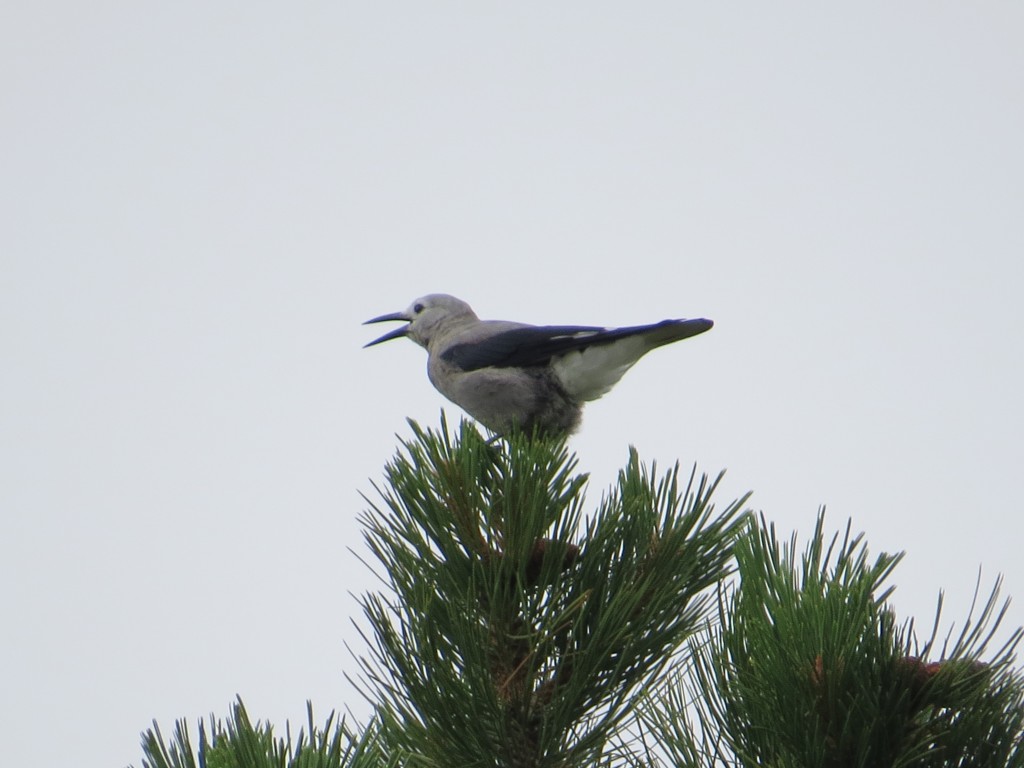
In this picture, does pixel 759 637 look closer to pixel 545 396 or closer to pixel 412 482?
pixel 412 482

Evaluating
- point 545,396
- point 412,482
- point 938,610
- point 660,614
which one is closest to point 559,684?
point 660,614

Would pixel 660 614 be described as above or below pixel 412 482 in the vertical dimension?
below

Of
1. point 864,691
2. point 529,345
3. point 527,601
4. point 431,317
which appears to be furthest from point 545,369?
point 864,691

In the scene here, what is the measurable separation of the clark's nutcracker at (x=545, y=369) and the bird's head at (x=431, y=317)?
105 centimetres

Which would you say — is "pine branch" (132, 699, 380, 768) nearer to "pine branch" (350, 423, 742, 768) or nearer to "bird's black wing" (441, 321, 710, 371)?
"pine branch" (350, 423, 742, 768)

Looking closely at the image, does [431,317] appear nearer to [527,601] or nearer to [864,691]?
[527,601]

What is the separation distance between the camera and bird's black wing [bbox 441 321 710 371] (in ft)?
15.6

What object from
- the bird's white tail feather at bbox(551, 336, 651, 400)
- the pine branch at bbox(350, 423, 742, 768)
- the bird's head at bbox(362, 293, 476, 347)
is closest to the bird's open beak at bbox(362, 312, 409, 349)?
the bird's head at bbox(362, 293, 476, 347)

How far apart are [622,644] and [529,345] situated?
3.21m

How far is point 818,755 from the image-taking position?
5.41ft

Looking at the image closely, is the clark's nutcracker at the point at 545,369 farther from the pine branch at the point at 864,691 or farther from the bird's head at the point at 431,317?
the pine branch at the point at 864,691

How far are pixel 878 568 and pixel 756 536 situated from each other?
0.28 meters

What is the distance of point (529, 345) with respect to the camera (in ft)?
16.7

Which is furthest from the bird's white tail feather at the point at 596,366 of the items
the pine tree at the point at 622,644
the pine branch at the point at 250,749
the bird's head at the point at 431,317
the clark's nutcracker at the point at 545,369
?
the pine branch at the point at 250,749
